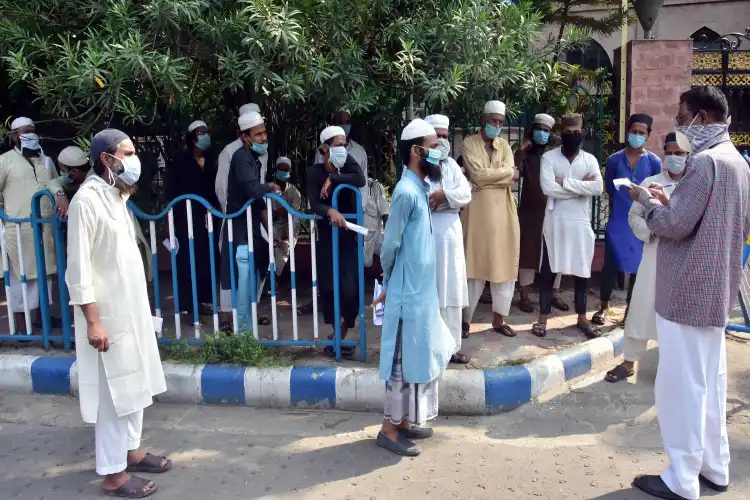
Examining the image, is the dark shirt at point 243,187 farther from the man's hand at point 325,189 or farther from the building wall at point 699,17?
the building wall at point 699,17

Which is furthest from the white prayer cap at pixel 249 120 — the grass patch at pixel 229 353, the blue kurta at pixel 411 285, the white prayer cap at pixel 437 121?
the blue kurta at pixel 411 285

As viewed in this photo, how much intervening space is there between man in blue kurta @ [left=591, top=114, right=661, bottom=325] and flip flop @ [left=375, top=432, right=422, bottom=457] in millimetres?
2496

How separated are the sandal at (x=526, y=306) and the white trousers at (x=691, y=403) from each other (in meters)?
2.85

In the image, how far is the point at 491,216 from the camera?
5.68 m

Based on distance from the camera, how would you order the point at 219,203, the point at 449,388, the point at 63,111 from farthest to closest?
the point at 219,203 → the point at 63,111 → the point at 449,388

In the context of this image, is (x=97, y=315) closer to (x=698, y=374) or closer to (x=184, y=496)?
(x=184, y=496)

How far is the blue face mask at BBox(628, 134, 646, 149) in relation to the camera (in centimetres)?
546

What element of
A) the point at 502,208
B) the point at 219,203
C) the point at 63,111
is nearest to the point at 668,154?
the point at 502,208

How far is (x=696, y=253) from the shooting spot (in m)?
3.33

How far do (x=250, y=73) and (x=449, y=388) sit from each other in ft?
8.42

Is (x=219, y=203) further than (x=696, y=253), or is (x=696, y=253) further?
(x=219, y=203)

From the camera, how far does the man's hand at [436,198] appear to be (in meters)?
4.72

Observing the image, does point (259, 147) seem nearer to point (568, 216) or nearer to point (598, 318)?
point (568, 216)

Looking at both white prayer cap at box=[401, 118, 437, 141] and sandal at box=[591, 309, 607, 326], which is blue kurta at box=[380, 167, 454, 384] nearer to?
white prayer cap at box=[401, 118, 437, 141]
